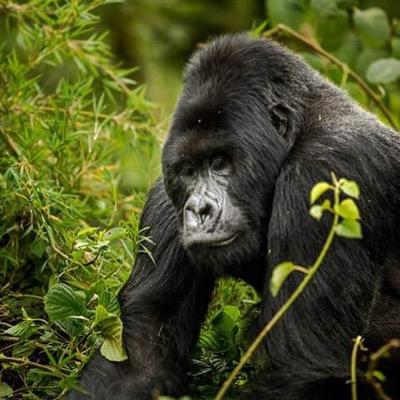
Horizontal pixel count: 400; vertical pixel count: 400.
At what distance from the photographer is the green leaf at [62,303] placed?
4270mm

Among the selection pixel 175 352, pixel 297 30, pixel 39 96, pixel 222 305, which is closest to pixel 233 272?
pixel 175 352

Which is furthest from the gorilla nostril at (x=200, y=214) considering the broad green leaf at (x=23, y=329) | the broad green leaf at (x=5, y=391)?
the broad green leaf at (x=5, y=391)

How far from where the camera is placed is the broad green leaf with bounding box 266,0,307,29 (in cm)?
676

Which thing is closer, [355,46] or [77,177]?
[77,177]

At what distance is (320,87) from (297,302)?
1120 mm

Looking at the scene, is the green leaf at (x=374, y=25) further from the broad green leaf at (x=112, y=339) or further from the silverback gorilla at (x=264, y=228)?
the broad green leaf at (x=112, y=339)

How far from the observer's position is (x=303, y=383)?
12.7 feet

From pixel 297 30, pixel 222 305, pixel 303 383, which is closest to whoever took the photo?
pixel 303 383

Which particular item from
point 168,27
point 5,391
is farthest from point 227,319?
point 168,27

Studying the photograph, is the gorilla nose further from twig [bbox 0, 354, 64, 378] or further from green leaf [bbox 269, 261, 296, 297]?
twig [bbox 0, 354, 64, 378]

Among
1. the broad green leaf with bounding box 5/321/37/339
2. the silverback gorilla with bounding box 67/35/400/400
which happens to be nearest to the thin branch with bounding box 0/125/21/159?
the silverback gorilla with bounding box 67/35/400/400

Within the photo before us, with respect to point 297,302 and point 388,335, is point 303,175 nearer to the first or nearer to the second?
point 297,302

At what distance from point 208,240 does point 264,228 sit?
0.96 ft

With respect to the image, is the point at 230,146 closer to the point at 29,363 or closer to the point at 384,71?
the point at 29,363
